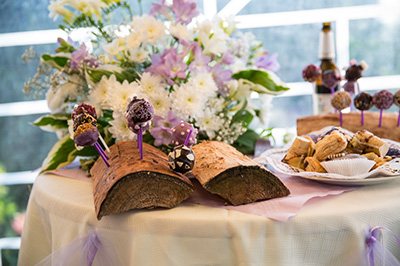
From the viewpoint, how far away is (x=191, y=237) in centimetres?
84

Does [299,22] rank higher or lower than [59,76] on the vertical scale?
higher

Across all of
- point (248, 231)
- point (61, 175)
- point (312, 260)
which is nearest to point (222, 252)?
point (248, 231)

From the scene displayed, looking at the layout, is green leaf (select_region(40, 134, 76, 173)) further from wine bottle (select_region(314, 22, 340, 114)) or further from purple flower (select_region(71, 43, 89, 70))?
wine bottle (select_region(314, 22, 340, 114))

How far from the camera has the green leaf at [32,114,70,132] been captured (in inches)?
56.9

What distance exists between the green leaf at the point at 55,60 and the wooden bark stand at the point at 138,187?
2.23ft

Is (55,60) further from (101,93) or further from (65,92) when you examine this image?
(101,93)

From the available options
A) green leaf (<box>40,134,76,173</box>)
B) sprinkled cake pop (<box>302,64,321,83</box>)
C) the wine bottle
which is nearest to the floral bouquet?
green leaf (<box>40,134,76,173</box>)

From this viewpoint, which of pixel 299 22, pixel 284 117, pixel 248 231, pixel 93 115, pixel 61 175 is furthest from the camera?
pixel 284 117

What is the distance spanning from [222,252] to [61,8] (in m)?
A: 1.10

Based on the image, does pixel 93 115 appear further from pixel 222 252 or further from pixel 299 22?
pixel 299 22

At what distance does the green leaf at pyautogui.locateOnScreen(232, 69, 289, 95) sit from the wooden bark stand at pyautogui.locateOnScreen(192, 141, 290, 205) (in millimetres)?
658

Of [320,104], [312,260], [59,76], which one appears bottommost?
[312,260]

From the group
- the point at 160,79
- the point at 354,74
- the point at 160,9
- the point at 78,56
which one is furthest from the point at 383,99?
the point at 78,56

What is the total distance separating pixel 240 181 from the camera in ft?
2.92
